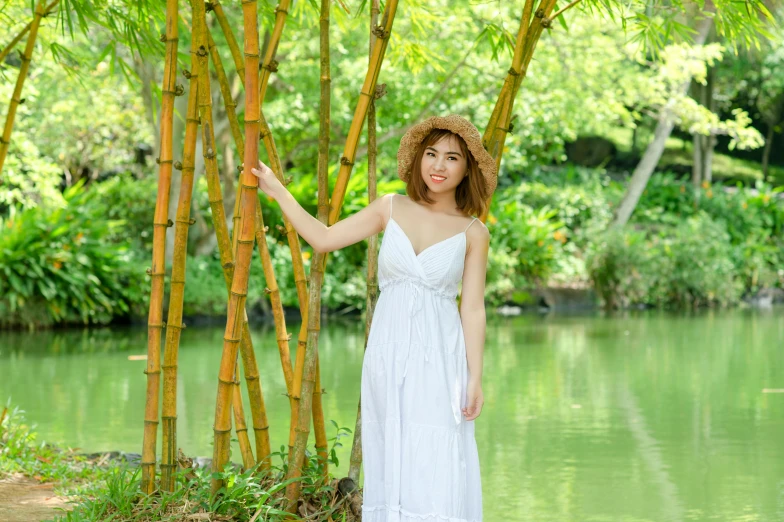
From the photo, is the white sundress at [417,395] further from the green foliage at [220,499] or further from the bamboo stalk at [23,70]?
the bamboo stalk at [23,70]

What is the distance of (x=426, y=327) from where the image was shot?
239cm

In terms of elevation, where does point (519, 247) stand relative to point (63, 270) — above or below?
above

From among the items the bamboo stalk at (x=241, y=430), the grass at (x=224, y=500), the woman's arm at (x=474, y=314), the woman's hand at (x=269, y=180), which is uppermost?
the woman's hand at (x=269, y=180)

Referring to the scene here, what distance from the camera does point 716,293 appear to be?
45.7ft

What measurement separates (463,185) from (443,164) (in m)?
0.11

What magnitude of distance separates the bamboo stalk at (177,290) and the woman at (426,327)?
368 mm

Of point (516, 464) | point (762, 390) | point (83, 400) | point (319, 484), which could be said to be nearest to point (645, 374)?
point (762, 390)

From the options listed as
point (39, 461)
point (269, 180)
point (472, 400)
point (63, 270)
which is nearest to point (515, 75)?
point (269, 180)

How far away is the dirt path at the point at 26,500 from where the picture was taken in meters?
3.01

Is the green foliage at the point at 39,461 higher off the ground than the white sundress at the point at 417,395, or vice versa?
the white sundress at the point at 417,395

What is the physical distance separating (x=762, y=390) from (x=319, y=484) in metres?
4.42

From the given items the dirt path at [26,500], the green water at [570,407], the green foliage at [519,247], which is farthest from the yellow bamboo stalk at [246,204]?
the green foliage at [519,247]

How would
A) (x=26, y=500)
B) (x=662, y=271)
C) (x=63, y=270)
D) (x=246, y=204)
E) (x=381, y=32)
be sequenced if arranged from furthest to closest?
(x=662, y=271) → (x=63, y=270) → (x=26, y=500) → (x=381, y=32) → (x=246, y=204)

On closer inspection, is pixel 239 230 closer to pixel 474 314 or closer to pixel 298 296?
pixel 298 296
